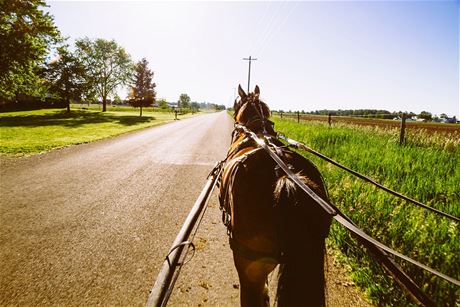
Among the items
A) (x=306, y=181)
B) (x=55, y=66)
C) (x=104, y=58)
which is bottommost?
(x=306, y=181)

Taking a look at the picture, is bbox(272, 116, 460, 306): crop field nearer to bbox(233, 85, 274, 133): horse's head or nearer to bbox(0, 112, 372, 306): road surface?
bbox(0, 112, 372, 306): road surface

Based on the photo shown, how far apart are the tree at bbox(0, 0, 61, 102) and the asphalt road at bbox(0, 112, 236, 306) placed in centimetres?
1246

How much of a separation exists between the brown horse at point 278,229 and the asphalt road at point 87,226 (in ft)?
5.15

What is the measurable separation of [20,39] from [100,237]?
20.4m

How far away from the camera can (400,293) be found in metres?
2.84

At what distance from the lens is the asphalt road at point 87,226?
313cm

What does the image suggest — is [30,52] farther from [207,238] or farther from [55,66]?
[55,66]

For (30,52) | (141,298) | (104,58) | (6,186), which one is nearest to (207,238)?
(141,298)

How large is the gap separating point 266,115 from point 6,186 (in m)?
6.96

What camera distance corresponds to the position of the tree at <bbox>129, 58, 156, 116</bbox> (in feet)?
171

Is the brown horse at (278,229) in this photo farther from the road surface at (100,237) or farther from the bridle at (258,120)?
the bridle at (258,120)

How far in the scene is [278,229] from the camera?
2010 mm

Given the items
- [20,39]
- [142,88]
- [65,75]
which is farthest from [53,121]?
[142,88]

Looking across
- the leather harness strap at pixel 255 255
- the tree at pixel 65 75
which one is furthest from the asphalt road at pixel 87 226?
the tree at pixel 65 75
